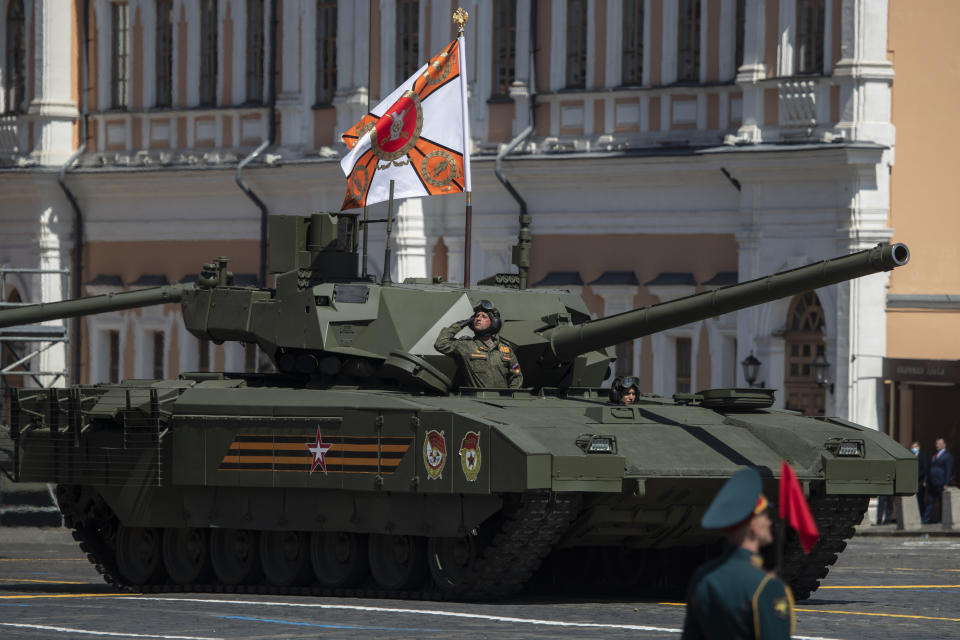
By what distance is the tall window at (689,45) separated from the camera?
3394 centimetres

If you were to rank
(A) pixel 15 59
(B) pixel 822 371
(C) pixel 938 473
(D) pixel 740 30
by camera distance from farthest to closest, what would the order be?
(A) pixel 15 59 → (D) pixel 740 30 → (B) pixel 822 371 → (C) pixel 938 473

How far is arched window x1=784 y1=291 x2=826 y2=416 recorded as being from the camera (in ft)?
107

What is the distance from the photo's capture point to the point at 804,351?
3278 cm

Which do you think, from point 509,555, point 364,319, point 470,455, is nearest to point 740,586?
point 470,455

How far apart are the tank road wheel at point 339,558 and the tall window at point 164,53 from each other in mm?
22400

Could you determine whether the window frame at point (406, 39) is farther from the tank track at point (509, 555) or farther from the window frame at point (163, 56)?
the tank track at point (509, 555)

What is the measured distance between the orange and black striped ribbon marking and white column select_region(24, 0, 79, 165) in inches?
Answer: 897

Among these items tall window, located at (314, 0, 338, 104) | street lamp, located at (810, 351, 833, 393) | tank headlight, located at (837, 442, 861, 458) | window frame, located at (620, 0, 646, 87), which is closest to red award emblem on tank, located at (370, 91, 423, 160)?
street lamp, located at (810, 351, 833, 393)

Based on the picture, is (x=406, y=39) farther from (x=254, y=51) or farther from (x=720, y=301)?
(x=720, y=301)

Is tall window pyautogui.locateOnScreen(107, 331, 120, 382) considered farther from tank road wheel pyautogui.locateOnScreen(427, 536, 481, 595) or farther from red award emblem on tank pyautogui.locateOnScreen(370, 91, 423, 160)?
tank road wheel pyautogui.locateOnScreen(427, 536, 481, 595)

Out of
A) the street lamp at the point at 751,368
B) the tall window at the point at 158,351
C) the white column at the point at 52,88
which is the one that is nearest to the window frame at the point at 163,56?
the white column at the point at 52,88

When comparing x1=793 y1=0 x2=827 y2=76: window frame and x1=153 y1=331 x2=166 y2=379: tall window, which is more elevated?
x1=793 y1=0 x2=827 y2=76: window frame

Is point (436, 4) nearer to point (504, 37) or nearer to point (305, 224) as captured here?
point (504, 37)

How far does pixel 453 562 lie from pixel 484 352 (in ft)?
6.93
